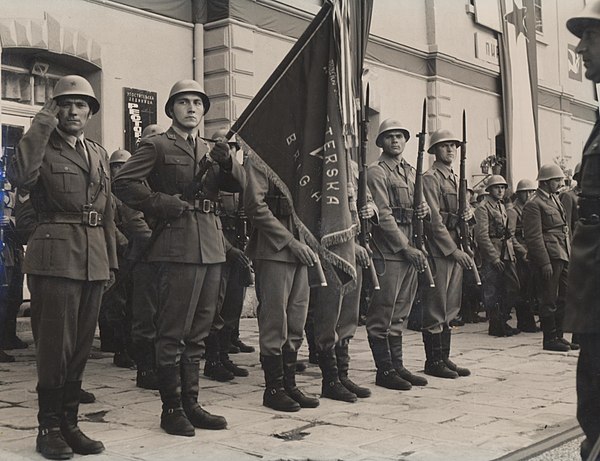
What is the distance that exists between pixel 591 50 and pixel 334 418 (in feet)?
9.41

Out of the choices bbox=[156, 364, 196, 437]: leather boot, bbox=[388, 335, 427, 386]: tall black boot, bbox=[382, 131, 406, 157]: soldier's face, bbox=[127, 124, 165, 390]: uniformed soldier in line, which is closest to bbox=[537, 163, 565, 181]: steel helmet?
bbox=[382, 131, 406, 157]: soldier's face

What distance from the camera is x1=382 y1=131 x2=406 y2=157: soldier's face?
21.8ft

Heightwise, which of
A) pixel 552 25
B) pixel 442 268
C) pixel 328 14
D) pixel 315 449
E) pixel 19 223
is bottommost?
pixel 315 449

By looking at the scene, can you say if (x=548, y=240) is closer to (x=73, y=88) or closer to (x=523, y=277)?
(x=523, y=277)

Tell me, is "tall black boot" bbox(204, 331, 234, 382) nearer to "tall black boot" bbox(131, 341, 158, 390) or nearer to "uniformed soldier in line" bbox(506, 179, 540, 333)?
"tall black boot" bbox(131, 341, 158, 390)

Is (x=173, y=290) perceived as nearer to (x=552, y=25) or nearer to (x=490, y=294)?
(x=490, y=294)

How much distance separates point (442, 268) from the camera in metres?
6.96

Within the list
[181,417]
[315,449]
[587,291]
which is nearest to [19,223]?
[181,417]

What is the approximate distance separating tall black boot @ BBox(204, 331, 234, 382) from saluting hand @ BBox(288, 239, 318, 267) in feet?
5.30

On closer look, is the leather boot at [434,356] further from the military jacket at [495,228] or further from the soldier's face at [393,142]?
the military jacket at [495,228]

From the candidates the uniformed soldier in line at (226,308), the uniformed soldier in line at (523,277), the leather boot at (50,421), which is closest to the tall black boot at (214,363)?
the uniformed soldier in line at (226,308)

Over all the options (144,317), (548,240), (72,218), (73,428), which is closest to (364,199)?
(144,317)

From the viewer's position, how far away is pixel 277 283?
5434 mm

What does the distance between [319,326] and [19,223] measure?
2537 mm
